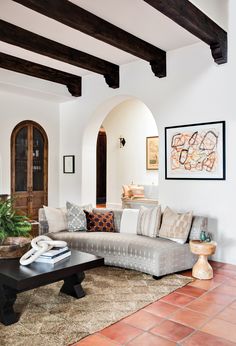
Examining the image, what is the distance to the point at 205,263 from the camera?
371 centimetres

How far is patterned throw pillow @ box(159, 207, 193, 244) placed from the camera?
399 cm

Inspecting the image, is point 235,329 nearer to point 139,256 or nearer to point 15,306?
point 139,256

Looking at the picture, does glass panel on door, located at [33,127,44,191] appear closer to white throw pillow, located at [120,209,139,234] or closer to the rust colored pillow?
the rust colored pillow

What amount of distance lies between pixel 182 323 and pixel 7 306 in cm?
143

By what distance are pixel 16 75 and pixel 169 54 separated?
260 centimetres

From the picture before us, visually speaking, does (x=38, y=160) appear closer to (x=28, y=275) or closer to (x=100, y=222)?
(x=100, y=222)

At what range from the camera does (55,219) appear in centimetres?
467

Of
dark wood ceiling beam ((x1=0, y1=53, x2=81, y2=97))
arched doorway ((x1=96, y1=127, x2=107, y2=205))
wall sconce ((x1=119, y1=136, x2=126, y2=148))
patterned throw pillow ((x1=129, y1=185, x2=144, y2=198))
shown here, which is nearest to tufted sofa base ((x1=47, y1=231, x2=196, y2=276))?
dark wood ceiling beam ((x1=0, y1=53, x2=81, y2=97))

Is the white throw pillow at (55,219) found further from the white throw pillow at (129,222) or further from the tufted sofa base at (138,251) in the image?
the white throw pillow at (129,222)

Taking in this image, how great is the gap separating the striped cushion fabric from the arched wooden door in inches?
116

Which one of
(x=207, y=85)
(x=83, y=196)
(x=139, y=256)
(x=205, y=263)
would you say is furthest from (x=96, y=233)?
(x=207, y=85)

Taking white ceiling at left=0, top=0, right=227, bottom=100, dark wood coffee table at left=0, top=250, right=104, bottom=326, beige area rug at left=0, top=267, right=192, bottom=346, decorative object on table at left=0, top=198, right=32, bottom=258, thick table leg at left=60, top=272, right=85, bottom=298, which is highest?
white ceiling at left=0, top=0, right=227, bottom=100

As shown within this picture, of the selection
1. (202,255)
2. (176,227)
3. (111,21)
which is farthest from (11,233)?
(111,21)

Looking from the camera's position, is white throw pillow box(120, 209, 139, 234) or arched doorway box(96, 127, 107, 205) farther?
arched doorway box(96, 127, 107, 205)
